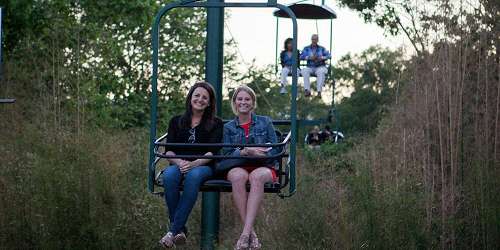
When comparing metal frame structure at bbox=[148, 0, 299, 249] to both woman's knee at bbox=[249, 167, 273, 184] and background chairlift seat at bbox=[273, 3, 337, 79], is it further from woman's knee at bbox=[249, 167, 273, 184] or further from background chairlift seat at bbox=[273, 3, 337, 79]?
background chairlift seat at bbox=[273, 3, 337, 79]

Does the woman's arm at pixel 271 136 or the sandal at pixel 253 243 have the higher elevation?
the woman's arm at pixel 271 136

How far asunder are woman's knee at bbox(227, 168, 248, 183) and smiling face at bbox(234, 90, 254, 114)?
34 cm

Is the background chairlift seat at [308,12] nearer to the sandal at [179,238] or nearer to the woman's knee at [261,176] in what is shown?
the woman's knee at [261,176]

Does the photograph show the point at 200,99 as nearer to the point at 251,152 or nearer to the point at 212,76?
the point at 251,152

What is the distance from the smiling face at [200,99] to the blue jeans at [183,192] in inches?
13.8

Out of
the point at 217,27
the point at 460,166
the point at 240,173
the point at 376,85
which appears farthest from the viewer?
the point at 376,85

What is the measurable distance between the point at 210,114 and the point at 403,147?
179 inches

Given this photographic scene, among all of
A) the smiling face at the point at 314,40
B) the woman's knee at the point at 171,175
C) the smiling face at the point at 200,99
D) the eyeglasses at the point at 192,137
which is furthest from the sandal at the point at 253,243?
the smiling face at the point at 314,40

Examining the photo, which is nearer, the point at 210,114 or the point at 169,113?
Result: the point at 210,114

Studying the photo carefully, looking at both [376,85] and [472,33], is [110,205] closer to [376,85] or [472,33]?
[472,33]

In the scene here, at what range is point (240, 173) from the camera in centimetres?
629

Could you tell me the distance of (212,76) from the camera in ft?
24.7

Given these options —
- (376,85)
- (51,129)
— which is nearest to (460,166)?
(51,129)

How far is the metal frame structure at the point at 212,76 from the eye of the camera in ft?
20.8
